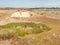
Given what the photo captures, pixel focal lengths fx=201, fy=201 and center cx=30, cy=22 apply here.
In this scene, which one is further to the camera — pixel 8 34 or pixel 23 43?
pixel 8 34

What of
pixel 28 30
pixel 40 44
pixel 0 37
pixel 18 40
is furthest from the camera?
pixel 28 30

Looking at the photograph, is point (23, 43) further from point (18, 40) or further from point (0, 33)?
point (0, 33)

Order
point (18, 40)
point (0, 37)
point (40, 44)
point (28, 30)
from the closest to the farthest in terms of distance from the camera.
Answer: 1. point (40, 44)
2. point (18, 40)
3. point (0, 37)
4. point (28, 30)

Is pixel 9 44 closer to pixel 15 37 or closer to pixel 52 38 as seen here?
pixel 15 37

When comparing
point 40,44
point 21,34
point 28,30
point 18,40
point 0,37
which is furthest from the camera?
point 28,30

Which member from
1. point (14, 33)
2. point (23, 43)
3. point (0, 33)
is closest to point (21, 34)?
point (14, 33)

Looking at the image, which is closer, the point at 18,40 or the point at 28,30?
the point at 18,40

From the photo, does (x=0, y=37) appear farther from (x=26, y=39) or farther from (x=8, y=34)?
(x=26, y=39)

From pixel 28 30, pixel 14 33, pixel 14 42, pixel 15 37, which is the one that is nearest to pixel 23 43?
pixel 14 42

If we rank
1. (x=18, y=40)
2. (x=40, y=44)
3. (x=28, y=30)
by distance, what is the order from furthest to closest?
(x=28, y=30)
(x=18, y=40)
(x=40, y=44)
